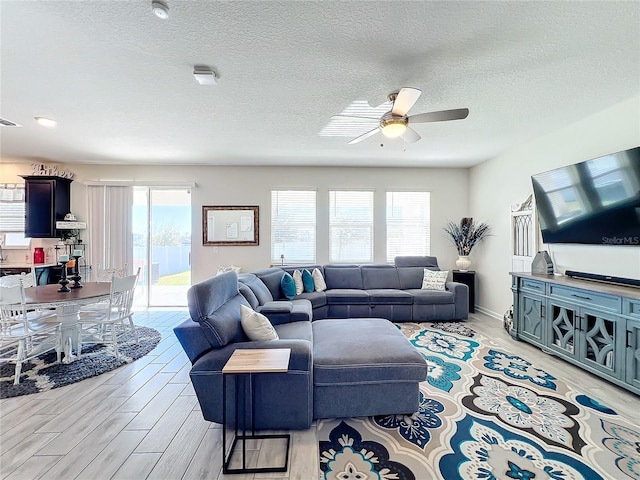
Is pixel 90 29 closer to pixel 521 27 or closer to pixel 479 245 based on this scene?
pixel 521 27

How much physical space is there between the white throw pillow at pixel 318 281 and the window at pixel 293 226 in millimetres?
718

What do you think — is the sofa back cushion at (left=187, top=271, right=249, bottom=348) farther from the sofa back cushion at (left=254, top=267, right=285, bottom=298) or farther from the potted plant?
Result: the potted plant

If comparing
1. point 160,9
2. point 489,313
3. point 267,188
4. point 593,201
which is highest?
point 160,9

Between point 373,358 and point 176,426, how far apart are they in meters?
1.56

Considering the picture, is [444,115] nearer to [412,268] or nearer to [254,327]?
[254,327]

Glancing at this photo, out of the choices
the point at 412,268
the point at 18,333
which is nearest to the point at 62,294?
the point at 18,333

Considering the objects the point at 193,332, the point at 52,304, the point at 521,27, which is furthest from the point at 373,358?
the point at 52,304

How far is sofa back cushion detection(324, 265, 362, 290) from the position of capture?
5312mm

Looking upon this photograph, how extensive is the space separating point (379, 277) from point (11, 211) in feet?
22.5

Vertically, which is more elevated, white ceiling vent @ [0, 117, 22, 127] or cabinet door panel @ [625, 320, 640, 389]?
white ceiling vent @ [0, 117, 22, 127]

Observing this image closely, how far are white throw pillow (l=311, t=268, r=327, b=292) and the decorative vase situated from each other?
2.59 m

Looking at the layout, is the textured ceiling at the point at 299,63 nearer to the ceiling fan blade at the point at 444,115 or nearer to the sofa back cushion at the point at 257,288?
the ceiling fan blade at the point at 444,115

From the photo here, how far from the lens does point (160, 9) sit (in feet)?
5.63

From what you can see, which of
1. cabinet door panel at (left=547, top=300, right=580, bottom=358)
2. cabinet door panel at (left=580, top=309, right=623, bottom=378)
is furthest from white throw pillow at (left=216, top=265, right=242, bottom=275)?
cabinet door panel at (left=580, top=309, right=623, bottom=378)
